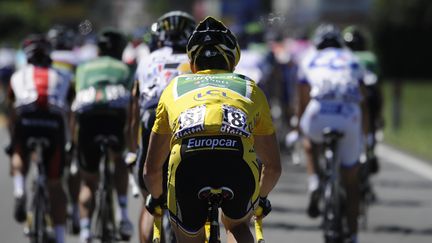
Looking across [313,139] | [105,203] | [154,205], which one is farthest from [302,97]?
[154,205]

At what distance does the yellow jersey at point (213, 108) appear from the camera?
710 centimetres

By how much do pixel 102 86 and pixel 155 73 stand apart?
6.64ft

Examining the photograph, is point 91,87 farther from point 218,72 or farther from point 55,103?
point 218,72

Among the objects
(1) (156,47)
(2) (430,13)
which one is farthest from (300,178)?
(2) (430,13)

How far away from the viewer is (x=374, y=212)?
577 inches

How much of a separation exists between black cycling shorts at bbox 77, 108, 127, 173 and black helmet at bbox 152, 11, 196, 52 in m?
1.82

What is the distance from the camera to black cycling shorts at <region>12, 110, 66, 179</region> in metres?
11.0

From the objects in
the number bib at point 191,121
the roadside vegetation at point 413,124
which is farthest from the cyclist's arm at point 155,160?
the roadside vegetation at point 413,124

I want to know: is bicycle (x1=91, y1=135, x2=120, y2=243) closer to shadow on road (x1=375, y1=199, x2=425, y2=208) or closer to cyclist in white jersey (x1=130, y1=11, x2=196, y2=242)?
cyclist in white jersey (x1=130, y1=11, x2=196, y2=242)

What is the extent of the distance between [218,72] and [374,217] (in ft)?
23.0

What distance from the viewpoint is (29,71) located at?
11.2m

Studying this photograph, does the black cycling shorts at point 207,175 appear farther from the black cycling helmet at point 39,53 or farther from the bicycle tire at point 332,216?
the black cycling helmet at point 39,53

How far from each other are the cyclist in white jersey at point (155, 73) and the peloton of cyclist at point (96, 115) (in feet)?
5.16

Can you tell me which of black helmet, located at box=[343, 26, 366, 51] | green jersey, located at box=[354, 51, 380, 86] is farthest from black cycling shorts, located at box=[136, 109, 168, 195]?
green jersey, located at box=[354, 51, 380, 86]
